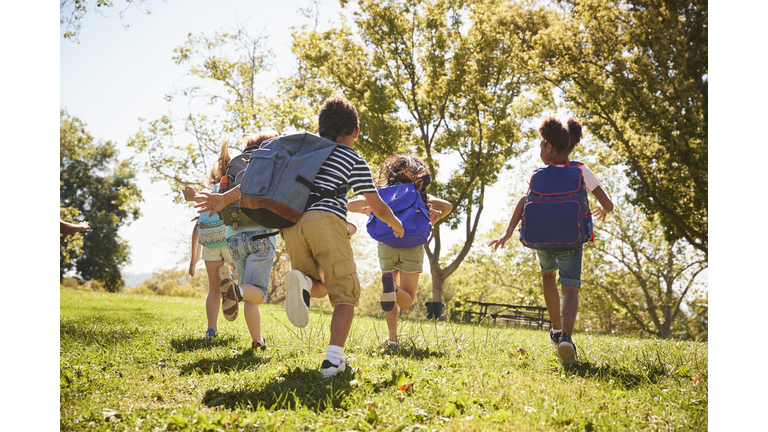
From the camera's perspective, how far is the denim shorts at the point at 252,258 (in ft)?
13.1

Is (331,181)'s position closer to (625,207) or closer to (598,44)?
(598,44)

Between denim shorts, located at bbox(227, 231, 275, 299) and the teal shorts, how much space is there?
106 centimetres

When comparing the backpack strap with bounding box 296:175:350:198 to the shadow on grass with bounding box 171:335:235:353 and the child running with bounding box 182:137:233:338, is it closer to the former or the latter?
the child running with bounding box 182:137:233:338

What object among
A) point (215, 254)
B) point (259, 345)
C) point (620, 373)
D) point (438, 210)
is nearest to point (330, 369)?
point (259, 345)

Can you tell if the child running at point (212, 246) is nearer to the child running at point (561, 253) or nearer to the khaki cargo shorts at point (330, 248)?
the khaki cargo shorts at point (330, 248)

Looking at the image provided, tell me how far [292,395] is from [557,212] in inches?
95.7

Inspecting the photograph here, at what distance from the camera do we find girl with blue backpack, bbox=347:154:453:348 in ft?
14.3

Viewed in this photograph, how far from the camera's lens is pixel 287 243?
129 inches

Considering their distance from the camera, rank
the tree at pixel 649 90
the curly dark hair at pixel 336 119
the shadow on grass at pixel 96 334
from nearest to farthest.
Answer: the curly dark hair at pixel 336 119 < the shadow on grass at pixel 96 334 < the tree at pixel 649 90

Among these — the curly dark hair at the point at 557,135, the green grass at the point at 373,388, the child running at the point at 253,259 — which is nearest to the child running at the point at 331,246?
the green grass at the point at 373,388

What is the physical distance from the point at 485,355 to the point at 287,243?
1.97 meters

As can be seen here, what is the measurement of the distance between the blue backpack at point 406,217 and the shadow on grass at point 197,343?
5.76ft

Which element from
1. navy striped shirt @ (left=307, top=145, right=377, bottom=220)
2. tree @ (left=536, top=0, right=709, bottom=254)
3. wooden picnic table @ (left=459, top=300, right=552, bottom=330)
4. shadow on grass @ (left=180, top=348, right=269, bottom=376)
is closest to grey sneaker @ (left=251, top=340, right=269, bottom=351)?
shadow on grass @ (left=180, top=348, right=269, bottom=376)

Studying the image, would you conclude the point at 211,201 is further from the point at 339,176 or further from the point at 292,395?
the point at 292,395
